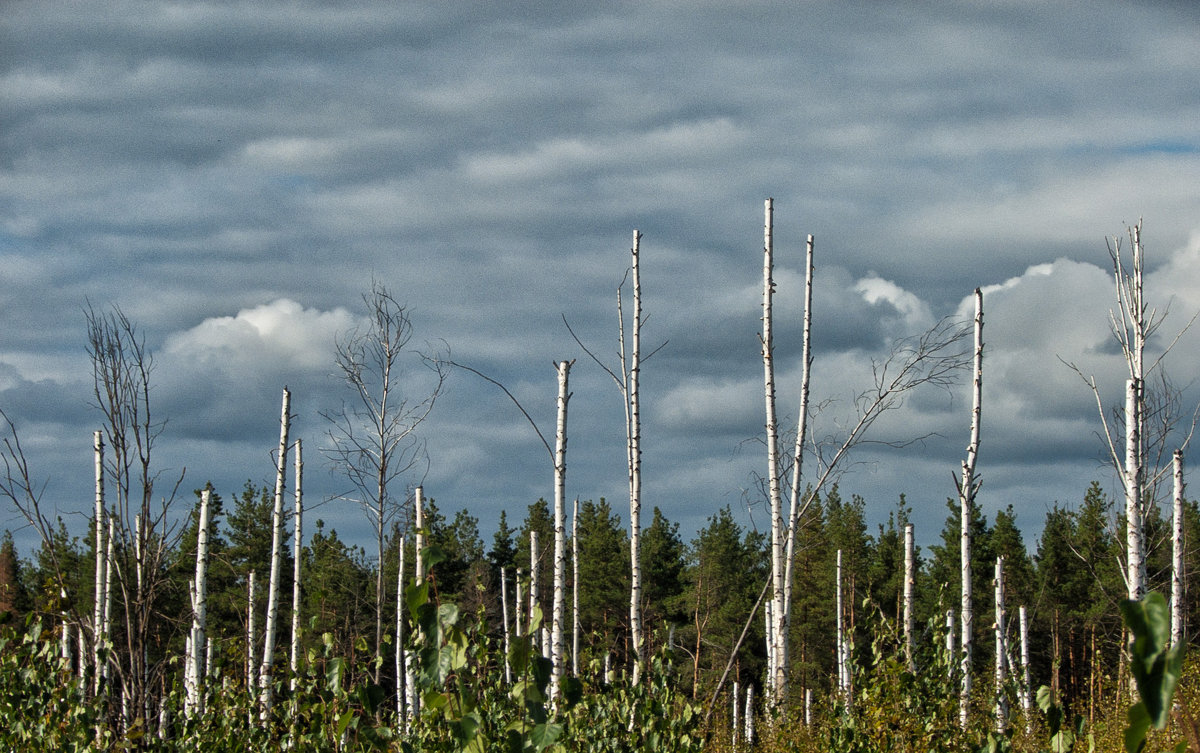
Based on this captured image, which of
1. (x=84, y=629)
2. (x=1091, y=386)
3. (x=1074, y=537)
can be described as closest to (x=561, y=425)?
(x=84, y=629)

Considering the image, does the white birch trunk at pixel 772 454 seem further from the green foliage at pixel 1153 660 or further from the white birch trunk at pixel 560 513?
the green foliage at pixel 1153 660

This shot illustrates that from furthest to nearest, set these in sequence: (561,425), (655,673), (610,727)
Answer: (561,425) → (610,727) → (655,673)

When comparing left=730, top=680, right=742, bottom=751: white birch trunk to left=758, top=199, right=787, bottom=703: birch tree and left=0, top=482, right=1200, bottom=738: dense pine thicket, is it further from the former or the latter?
left=0, top=482, right=1200, bottom=738: dense pine thicket

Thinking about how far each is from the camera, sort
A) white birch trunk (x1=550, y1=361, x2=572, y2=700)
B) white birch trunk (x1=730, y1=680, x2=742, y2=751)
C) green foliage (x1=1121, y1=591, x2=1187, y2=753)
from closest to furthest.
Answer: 1. green foliage (x1=1121, y1=591, x2=1187, y2=753)
2. white birch trunk (x1=550, y1=361, x2=572, y2=700)
3. white birch trunk (x1=730, y1=680, x2=742, y2=751)

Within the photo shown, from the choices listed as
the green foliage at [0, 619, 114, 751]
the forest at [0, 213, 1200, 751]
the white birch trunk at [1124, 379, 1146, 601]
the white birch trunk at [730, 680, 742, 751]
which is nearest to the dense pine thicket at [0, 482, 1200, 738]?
the forest at [0, 213, 1200, 751]

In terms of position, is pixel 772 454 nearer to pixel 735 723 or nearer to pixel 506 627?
pixel 506 627

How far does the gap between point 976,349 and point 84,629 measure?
12.6 metres

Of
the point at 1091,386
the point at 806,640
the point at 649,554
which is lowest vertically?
the point at 806,640

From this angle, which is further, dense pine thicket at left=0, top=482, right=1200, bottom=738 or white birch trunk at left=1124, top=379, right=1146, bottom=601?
dense pine thicket at left=0, top=482, right=1200, bottom=738

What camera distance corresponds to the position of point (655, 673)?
18.1 feet

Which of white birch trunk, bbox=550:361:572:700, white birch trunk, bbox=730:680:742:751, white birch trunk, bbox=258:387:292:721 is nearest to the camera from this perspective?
white birch trunk, bbox=550:361:572:700

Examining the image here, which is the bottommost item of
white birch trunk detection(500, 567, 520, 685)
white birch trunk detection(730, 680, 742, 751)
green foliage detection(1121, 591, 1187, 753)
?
white birch trunk detection(730, 680, 742, 751)

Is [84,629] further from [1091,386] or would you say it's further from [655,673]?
[1091,386]

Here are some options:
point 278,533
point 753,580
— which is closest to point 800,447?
point 278,533
